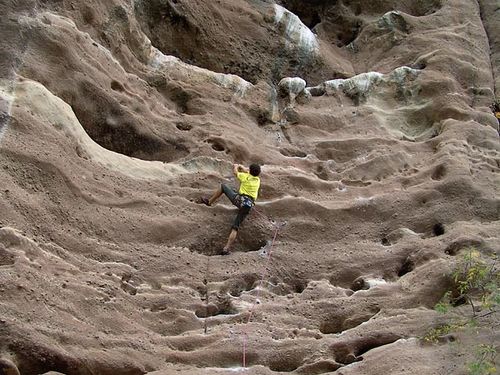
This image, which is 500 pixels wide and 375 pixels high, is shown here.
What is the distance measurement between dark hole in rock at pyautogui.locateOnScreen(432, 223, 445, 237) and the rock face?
1.0 inches

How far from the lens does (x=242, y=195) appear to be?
969 cm

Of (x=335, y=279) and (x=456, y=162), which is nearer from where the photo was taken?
(x=335, y=279)

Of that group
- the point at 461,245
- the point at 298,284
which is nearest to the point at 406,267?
the point at 461,245

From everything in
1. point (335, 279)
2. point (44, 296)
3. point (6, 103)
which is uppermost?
point (6, 103)

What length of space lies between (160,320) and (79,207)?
1675mm

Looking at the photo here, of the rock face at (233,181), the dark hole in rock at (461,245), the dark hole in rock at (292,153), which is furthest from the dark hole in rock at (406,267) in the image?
the dark hole in rock at (292,153)

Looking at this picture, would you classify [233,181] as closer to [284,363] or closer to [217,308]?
[217,308]

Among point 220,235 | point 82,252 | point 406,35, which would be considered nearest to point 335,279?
point 220,235

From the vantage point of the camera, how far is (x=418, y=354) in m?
7.91

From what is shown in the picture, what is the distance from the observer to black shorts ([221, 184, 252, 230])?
9586 millimetres

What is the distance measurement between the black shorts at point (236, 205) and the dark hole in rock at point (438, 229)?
99.2 inches

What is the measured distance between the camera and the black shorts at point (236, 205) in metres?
9.59

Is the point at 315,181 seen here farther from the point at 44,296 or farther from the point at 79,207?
the point at 44,296

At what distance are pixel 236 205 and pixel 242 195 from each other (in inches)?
5.9
